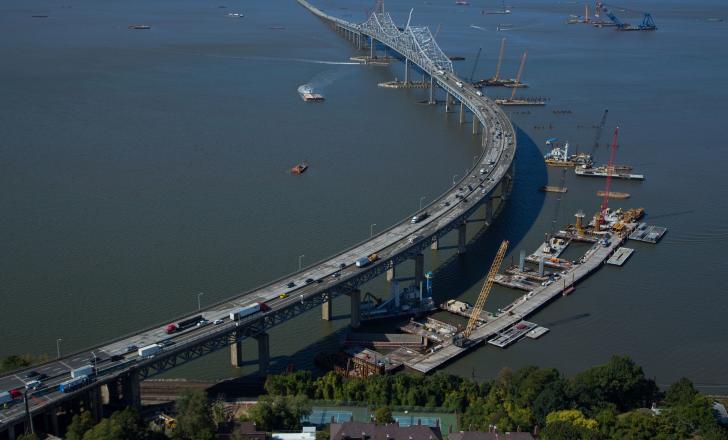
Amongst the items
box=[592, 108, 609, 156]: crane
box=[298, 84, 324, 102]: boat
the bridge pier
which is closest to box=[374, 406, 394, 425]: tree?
the bridge pier

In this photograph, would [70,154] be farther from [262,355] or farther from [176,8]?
[176,8]

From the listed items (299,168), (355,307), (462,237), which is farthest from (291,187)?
(355,307)

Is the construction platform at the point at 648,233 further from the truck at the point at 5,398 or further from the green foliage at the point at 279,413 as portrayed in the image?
the truck at the point at 5,398

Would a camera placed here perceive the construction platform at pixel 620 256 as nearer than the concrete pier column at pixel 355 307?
No

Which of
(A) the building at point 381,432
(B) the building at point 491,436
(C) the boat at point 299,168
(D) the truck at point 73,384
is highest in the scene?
(C) the boat at point 299,168

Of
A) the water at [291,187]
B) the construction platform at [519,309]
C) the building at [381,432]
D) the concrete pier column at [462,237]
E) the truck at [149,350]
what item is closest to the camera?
the building at [381,432]

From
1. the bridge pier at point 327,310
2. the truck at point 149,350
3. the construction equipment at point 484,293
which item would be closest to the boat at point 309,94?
the construction equipment at point 484,293

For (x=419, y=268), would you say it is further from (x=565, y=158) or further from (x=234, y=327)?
(x=565, y=158)
